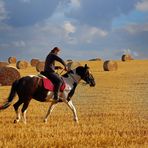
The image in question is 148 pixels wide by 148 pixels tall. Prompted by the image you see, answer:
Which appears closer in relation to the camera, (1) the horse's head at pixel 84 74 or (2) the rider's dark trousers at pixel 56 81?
(2) the rider's dark trousers at pixel 56 81

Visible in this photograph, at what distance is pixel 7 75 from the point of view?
115 ft

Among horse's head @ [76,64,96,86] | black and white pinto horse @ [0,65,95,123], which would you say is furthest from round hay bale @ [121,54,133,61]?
black and white pinto horse @ [0,65,95,123]

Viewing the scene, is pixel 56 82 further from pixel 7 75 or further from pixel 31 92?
pixel 7 75

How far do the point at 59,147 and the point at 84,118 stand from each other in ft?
18.6

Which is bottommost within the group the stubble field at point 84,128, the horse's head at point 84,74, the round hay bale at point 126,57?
the stubble field at point 84,128

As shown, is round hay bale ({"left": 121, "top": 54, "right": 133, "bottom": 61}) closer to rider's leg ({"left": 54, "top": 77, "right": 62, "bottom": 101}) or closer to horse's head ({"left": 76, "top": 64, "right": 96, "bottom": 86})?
horse's head ({"left": 76, "top": 64, "right": 96, "bottom": 86})

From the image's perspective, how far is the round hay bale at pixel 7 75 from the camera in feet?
115

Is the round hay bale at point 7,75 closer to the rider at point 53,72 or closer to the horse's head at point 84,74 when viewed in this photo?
the horse's head at point 84,74

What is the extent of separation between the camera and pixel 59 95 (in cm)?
1559

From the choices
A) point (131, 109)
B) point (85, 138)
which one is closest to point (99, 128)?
point (85, 138)

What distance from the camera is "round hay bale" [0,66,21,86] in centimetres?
3503

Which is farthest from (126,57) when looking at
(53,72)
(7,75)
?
(53,72)

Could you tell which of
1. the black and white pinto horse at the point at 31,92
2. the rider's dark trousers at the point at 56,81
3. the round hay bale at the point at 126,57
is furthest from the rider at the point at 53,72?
the round hay bale at the point at 126,57

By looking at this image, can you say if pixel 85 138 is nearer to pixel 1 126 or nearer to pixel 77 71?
pixel 1 126
